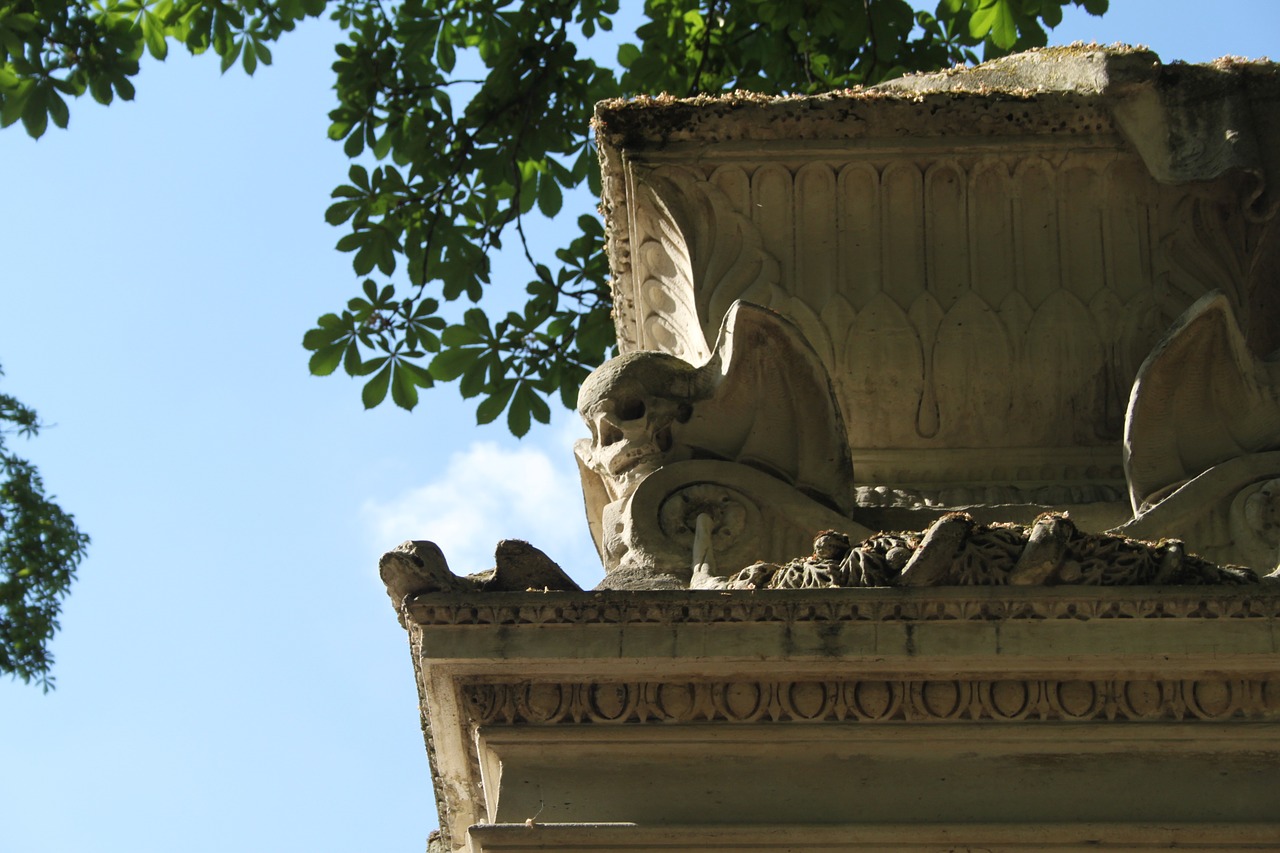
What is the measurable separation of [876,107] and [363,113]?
20.6 feet

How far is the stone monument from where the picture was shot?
422cm

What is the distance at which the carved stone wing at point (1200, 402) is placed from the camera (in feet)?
17.3

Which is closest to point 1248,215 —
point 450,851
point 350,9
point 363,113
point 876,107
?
point 876,107

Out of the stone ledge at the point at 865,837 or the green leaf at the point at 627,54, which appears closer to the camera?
the stone ledge at the point at 865,837

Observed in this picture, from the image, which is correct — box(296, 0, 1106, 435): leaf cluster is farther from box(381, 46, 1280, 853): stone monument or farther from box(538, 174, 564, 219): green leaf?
box(381, 46, 1280, 853): stone monument

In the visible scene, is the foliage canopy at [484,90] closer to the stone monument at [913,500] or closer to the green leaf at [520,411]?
the green leaf at [520,411]

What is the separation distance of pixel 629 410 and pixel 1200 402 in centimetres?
149

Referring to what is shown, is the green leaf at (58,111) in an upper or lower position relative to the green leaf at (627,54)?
lower

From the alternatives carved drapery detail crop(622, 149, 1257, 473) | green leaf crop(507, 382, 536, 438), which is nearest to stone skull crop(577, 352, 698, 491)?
carved drapery detail crop(622, 149, 1257, 473)

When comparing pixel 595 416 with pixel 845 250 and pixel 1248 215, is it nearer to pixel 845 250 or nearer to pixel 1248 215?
pixel 845 250

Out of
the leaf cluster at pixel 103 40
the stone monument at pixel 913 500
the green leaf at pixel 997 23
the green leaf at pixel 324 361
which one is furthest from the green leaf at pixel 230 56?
the stone monument at pixel 913 500

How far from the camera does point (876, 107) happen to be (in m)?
5.85

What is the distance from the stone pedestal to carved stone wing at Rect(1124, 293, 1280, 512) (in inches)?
42.8

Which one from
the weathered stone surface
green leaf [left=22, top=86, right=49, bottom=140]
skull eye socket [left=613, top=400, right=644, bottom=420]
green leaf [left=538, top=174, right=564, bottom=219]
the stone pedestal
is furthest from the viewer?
green leaf [left=538, top=174, right=564, bottom=219]
